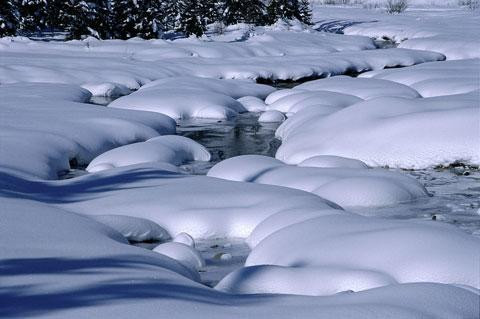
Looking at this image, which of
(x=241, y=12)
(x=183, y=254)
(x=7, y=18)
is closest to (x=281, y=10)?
(x=241, y=12)

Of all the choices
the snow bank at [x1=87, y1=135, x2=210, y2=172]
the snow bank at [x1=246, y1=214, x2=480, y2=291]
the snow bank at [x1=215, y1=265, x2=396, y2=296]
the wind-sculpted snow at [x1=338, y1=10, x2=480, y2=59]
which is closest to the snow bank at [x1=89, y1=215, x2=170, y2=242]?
the snow bank at [x1=246, y1=214, x2=480, y2=291]

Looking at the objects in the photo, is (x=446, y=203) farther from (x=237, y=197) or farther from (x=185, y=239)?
(x=185, y=239)

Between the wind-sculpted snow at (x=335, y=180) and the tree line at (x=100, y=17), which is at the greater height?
the wind-sculpted snow at (x=335, y=180)

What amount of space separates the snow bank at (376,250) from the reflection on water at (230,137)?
10.7 ft

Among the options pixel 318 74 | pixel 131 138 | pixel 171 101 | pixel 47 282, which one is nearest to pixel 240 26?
pixel 318 74

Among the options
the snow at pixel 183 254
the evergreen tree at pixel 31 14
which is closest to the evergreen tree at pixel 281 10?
the evergreen tree at pixel 31 14

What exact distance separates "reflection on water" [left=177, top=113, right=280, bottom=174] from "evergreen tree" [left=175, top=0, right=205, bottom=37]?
45.6ft

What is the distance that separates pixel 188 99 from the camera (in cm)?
1181

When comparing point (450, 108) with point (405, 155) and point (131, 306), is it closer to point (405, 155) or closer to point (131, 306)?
point (405, 155)

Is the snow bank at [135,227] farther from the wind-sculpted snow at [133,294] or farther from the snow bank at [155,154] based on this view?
the snow bank at [155,154]

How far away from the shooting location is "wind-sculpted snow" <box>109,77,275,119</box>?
37.3 ft

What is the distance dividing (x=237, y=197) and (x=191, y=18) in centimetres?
2025

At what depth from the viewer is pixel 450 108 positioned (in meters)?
8.34

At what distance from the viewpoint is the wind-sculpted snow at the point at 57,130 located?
707cm
